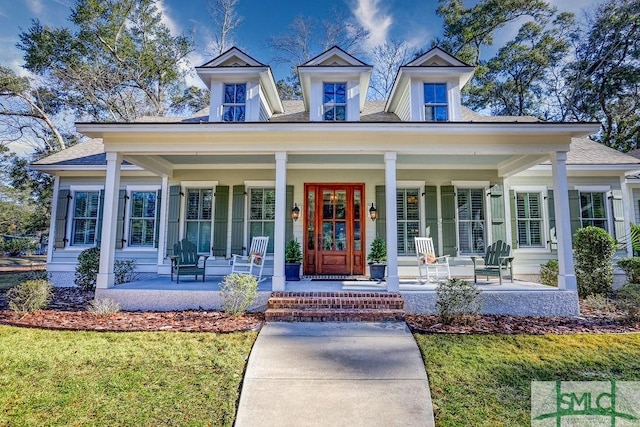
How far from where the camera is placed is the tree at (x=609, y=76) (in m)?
15.9

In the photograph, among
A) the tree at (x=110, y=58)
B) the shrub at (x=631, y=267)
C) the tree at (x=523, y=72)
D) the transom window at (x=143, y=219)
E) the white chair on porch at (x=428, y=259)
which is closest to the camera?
the white chair on porch at (x=428, y=259)

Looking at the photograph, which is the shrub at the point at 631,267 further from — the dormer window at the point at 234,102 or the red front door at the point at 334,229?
the dormer window at the point at 234,102

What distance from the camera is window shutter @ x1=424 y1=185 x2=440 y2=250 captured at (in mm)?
8008

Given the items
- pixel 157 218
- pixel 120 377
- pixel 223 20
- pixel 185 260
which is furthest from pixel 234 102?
pixel 223 20

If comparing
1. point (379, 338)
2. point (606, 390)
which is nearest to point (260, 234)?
point (379, 338)

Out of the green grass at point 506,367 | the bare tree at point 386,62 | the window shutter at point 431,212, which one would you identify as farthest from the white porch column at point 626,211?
the bare tree at point 386,62

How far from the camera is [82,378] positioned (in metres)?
3.27

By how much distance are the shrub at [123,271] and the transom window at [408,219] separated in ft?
21.0

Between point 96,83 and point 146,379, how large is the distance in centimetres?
1848

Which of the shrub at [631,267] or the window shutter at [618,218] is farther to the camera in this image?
the window shutter at [618,218]

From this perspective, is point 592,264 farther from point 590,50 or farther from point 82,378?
point 590,50

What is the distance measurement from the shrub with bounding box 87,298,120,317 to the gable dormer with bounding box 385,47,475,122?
7.16m

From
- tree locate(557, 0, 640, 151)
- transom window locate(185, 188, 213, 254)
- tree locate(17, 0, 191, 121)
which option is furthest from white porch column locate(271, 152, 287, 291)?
tree locate(557, 0, 640, 151)

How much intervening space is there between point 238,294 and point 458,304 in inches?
134
